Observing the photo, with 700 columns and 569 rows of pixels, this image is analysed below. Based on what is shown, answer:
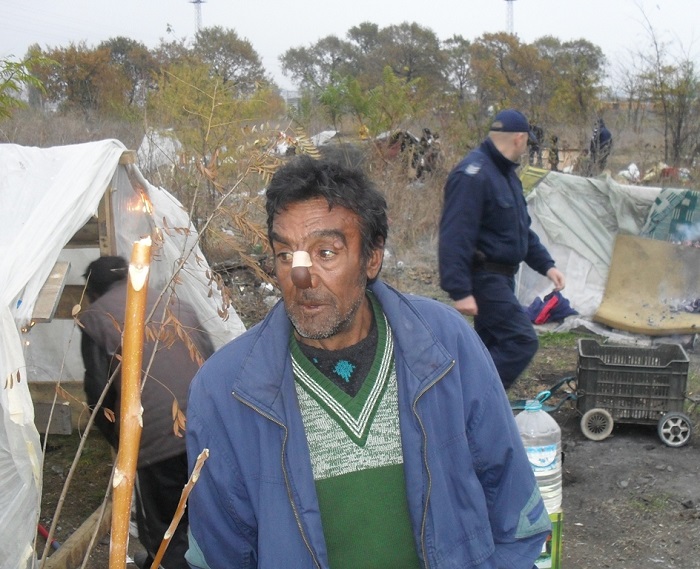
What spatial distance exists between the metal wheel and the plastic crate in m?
0.06

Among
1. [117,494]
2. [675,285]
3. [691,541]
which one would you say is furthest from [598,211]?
[117,494]

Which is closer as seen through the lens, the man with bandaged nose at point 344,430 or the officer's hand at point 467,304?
the man with bandaged nose at point 344,430

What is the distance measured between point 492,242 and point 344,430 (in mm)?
2657

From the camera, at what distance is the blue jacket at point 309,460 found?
5.82ft

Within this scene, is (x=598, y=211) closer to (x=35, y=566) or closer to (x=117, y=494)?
(x=35, y=566)

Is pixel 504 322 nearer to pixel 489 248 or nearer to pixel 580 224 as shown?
pixel 489 248

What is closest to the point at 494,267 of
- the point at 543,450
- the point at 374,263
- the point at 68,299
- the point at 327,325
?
→ the point at 543,450

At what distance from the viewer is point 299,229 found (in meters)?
1.92

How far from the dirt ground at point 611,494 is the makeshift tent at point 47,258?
3.17 feet

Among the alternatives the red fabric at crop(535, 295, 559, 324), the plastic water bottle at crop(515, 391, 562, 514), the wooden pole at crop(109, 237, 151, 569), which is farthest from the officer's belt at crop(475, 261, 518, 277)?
the red fabric at crop(535, 295, 559, 324)

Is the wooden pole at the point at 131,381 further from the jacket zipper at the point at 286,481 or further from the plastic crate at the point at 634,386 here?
the plastic crate at the point at 634,386

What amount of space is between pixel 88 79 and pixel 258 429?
888 inches

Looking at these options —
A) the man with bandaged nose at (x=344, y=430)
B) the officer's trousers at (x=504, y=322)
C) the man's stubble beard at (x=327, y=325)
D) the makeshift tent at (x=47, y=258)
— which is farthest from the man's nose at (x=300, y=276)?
the officer's trousers at (x=504, y=322)

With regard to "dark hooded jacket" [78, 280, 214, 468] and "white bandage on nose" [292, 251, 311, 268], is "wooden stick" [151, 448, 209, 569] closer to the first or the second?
"white bandage on nose" [292, 251, 311, 268]
